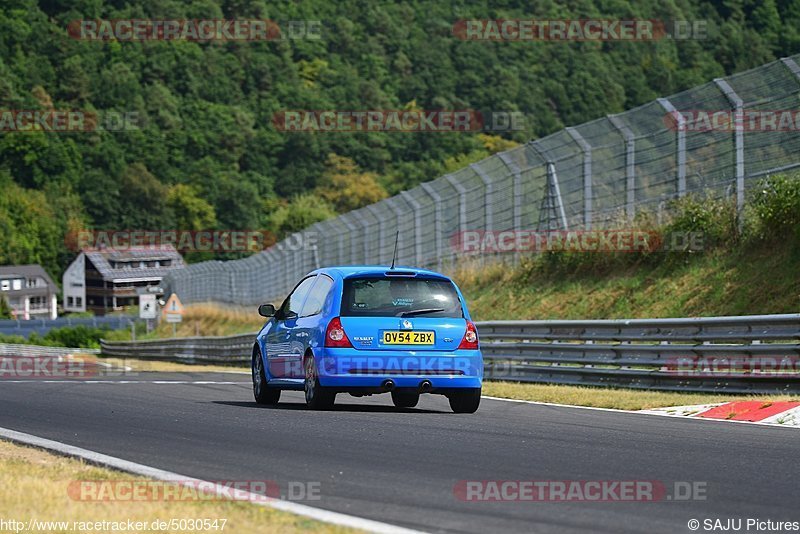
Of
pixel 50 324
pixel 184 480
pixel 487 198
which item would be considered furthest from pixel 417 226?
pixel 50 324

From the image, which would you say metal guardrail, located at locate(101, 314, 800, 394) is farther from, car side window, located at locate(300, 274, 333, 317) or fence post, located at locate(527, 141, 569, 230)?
car side window, located at locate(300, 274, 333, 317)

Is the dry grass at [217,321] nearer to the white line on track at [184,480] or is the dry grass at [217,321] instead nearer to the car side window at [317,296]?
the car side window at [317,296]

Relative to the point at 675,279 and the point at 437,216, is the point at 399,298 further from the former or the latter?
the point at 437,216

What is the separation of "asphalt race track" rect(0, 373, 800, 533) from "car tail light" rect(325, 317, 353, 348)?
66cm

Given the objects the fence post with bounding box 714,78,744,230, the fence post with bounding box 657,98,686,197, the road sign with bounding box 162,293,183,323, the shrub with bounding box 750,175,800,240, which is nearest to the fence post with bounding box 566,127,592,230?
the fence post with bounding box 657,98,686,197

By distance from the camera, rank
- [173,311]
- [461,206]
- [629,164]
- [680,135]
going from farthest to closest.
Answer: [173,311] < [461,206] < [629,164] < [680,135]

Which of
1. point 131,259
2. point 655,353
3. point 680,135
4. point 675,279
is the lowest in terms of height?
point 655,353

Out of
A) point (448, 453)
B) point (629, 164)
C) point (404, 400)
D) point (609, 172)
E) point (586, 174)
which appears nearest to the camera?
point (448, 453)

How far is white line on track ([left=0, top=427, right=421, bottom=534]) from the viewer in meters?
6.44

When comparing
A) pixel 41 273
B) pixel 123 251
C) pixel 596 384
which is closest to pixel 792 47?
pixel 123 251

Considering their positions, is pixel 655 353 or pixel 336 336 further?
pixel 655 353

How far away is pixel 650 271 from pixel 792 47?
361 ft

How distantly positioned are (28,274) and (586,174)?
14893cm

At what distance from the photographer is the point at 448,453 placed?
9375 mm
